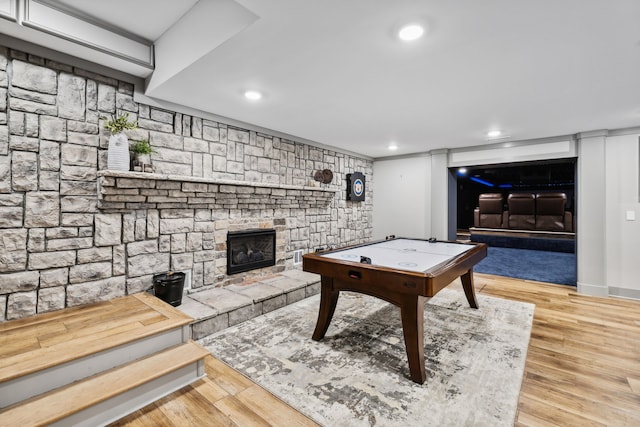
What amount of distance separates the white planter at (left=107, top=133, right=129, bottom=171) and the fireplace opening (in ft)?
4.58

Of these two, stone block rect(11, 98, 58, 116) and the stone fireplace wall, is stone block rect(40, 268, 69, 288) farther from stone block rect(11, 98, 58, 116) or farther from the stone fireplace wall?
stone block rect(11, 98, 58, 116)

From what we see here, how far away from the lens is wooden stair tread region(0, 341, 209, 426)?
1.49 m

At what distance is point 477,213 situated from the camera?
9281 mm

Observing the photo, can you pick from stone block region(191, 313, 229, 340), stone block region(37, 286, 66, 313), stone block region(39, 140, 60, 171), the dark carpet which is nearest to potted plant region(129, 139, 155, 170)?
stone block region(39, 140, 60, 171)

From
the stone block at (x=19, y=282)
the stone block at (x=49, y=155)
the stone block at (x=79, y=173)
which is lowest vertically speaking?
the stone block at (x=19, y=282)

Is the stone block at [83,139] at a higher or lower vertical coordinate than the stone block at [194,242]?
higher

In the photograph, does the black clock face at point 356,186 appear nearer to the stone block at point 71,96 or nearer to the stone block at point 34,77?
the stone block at point 71,96

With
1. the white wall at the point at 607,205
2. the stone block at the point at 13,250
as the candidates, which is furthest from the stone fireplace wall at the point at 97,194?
the white wall at the point at 607,205

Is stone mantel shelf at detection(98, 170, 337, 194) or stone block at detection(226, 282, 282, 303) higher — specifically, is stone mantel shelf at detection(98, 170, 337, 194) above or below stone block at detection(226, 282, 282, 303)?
above

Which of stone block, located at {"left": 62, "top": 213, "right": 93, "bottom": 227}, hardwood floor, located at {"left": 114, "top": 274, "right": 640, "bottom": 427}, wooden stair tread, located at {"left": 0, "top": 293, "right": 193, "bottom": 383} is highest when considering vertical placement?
stone block, located at {"left": 62, "top": 213, "right": 93, "bottom": 227}

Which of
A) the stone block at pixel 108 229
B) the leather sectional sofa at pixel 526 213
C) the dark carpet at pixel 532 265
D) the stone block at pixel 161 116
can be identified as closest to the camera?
Answer: the stone block at pixel 108 229

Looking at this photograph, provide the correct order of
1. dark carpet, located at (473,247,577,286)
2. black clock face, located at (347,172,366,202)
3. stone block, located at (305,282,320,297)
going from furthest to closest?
black clock face, located at (347,172,366,202) < dark carpet, located at (473,247,577,286) < stone block, located at (305,282,320,297)

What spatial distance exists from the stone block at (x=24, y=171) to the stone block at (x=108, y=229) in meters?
0.50

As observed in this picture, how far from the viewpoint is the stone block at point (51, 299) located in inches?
91.8
